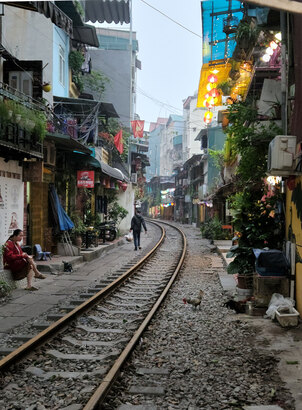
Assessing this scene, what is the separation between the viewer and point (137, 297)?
10.5 metres

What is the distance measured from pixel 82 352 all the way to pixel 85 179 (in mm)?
13901

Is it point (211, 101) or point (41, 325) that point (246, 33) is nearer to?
point (211, 101)

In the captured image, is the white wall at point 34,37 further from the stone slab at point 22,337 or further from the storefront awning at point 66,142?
the stone slab at point 22,337

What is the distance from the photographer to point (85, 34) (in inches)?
955

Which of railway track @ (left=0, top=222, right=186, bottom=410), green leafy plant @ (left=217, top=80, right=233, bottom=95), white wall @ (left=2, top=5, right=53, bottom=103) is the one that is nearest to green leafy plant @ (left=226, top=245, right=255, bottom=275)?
railway track @ (left=0, top=222, right=186, bottom=410)

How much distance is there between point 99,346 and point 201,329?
6.49 ft

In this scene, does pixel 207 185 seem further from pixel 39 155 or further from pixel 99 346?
pixel 99 346

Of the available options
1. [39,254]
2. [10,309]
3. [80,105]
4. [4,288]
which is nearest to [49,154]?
[39,254]

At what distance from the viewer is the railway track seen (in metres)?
4.77

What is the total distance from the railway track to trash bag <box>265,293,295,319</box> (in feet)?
7.27

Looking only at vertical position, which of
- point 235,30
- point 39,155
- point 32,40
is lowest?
point 39,155

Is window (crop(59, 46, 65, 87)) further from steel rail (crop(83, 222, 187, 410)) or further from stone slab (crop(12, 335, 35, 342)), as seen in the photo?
stone slab (crop(12, 335, 35, 342))

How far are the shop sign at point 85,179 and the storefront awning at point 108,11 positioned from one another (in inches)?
924

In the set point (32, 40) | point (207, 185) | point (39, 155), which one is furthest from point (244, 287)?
point (207, 185)
